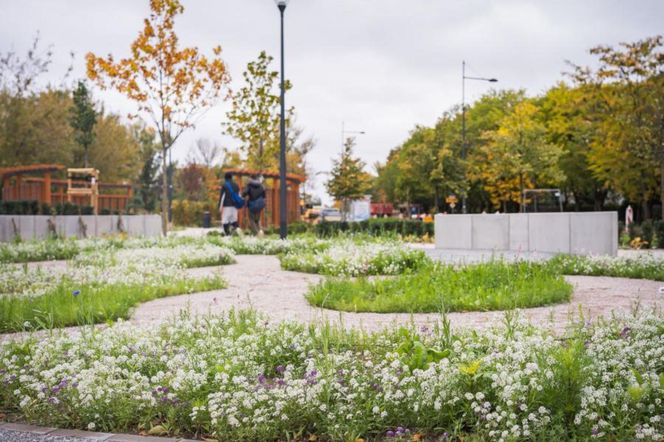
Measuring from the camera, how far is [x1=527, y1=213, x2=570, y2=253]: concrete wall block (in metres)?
17.7

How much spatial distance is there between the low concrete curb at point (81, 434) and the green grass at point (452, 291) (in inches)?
142

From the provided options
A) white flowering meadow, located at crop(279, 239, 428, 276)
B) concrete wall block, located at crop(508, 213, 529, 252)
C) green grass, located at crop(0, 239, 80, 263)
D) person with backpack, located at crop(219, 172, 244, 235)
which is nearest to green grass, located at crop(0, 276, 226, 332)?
white flowering meadow, located at crop(279, 239, 428, 276)

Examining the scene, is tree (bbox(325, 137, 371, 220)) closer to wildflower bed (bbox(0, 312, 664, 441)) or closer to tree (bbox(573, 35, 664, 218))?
tree (bbox(573, 35, 664, 218))

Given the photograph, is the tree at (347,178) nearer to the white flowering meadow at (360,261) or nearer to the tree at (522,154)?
the tree at (522,154)

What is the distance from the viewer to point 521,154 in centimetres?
4319

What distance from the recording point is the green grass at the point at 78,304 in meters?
7.31

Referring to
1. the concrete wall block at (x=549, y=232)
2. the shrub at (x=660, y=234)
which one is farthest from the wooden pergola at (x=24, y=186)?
the shrub at (x=660, y=234)

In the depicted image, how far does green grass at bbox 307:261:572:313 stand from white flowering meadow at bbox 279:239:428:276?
1947mm

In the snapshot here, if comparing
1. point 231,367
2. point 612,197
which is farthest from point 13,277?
point 612,197

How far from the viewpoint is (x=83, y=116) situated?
40062mm

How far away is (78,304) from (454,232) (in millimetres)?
15465

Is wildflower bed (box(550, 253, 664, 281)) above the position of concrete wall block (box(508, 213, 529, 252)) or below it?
below

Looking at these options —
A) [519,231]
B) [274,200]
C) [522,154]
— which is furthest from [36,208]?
[522,154]

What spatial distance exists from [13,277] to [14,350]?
19.9ft
